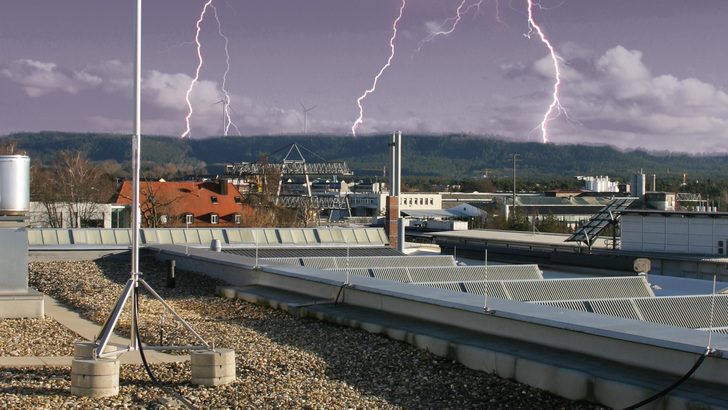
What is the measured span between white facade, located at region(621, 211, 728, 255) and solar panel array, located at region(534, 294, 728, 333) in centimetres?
2175

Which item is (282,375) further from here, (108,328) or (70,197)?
(70,197)

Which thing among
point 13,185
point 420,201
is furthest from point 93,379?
point 420,201

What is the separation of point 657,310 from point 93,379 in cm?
1001

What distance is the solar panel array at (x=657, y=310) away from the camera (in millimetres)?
13727

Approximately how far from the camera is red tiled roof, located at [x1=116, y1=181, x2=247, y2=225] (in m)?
66.0

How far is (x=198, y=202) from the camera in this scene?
68.8m

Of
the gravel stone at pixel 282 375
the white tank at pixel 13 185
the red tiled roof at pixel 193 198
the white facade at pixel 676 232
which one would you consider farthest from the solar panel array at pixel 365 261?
the red tiled roof at pixel 193 198

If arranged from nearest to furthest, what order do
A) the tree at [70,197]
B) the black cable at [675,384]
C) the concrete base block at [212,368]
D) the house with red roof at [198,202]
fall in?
the black cable at [675,384]
the concrete base block at [212,368]
the tree at [70,197]
the house with red roof at [198,202]

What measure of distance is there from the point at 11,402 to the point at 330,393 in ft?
11.8

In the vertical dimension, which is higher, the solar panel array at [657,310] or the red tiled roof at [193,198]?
the red tiled roof at [193,198]

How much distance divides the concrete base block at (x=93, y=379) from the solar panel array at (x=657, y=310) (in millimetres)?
8167

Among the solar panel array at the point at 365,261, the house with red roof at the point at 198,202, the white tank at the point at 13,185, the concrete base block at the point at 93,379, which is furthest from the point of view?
the house with red roof at the point at 198,202

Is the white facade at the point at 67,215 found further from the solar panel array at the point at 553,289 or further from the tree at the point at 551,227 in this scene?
the solar panel array at the point at 553,289

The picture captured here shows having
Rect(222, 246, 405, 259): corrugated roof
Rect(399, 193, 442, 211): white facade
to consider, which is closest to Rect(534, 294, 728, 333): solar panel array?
Rect(222, 246, 405, 259): corrugated roof
